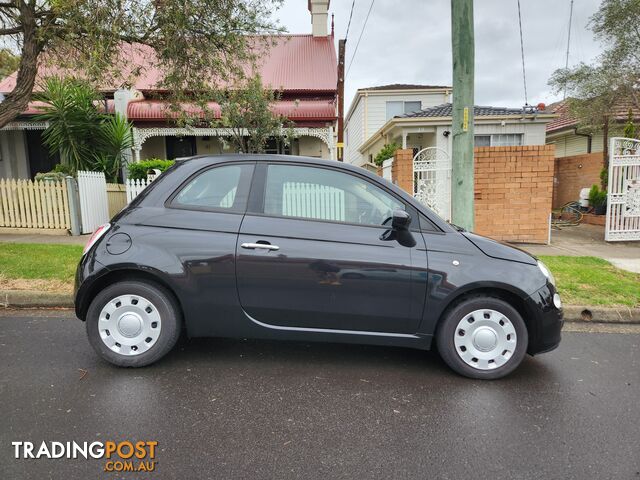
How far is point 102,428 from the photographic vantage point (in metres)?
2.61

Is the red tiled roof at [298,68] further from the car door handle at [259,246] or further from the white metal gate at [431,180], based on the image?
the car door handle at [259,246]

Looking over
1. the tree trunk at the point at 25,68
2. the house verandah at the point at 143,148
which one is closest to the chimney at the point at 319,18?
the house verandah at the point at 143,148

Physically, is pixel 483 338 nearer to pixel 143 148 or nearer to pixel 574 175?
pixel 143 148

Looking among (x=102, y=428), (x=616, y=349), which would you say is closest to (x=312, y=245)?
(x=102, y=428)

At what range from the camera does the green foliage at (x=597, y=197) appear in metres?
12.3

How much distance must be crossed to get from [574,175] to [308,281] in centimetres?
1573

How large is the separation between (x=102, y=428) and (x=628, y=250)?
9.26 meters

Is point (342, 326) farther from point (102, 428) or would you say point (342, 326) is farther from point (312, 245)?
point (102, 428)

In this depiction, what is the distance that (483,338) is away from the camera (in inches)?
130

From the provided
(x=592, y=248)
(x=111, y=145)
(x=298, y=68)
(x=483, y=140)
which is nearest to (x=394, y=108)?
(x=298, y=68)

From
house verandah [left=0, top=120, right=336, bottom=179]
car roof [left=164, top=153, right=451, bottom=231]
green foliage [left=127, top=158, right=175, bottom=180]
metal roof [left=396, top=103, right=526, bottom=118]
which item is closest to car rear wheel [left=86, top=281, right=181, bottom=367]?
car roof [left=164, top=153, right=451, bottom=231]

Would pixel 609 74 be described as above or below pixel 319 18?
below

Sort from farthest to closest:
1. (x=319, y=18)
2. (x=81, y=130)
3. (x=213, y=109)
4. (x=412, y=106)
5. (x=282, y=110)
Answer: (x=412, y=106), (x=319, y=18), (x=282, y=110), (x=213, y=109), (x=81, y=130)

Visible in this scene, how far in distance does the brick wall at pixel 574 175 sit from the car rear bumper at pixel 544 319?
1304 centimetres
